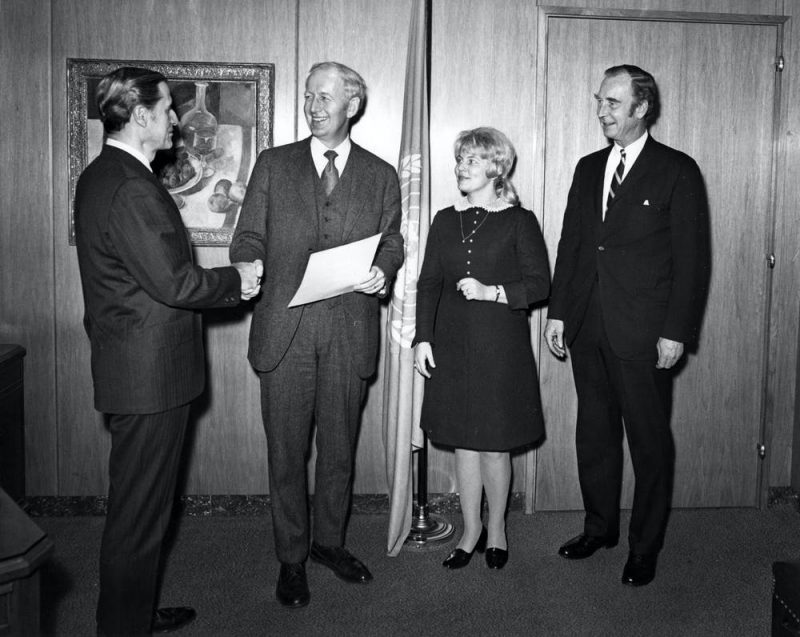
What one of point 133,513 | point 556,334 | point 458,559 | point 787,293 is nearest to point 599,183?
point 556,334

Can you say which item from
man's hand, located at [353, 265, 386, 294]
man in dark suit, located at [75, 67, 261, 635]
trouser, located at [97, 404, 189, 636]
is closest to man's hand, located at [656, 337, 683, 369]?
man's hand, located at [353, 265, 386, 294]

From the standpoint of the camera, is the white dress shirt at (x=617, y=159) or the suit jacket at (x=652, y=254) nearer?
the suit jacket at (x=652, y=254)

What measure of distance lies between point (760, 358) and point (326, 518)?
2336mm

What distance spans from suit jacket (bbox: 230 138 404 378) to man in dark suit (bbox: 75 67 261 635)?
0.50 meters

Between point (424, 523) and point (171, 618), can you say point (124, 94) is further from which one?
point (424, 523)


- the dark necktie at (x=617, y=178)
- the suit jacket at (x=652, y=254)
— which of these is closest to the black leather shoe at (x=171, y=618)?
the suit jacket at (x=652, y=254)

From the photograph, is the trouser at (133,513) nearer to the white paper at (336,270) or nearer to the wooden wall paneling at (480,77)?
the white paper at (336,270)

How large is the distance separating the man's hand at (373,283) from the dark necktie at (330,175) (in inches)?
14.0

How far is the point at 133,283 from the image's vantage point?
A: 2.41m

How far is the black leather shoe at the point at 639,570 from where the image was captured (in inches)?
126

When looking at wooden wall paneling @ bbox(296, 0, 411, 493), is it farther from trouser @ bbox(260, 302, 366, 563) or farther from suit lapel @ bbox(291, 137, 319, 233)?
trouser @ bbox(260, 302, 366, 563)

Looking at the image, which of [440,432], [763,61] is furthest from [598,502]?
[763,61]

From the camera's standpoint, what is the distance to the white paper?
283 cm

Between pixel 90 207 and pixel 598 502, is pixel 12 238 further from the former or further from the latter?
pixel 598 502
